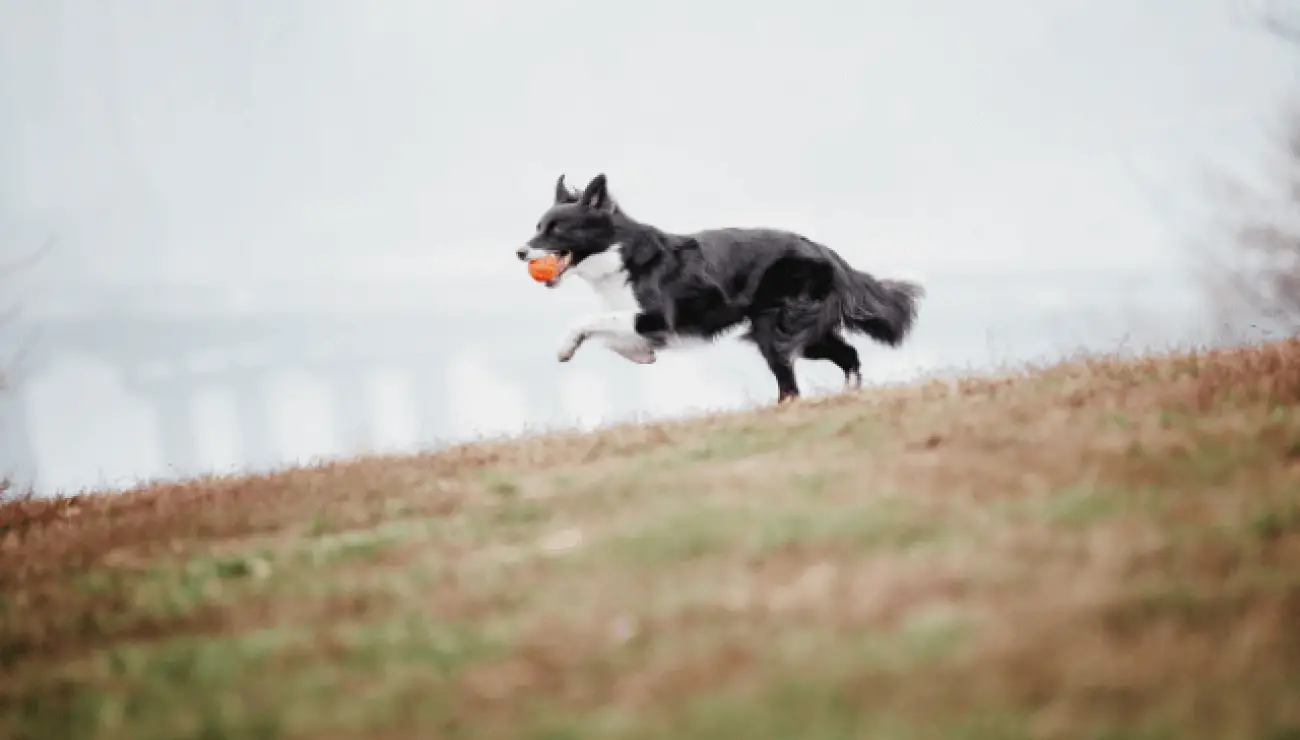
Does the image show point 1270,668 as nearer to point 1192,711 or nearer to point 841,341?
point 1192,711

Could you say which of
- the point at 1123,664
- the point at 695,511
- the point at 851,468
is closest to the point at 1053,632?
the point at 1123,664

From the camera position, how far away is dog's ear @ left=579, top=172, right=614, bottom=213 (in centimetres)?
791

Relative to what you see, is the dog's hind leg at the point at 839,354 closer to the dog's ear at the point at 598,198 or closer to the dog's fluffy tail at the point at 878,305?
the dog's fluffy tail at the point at 878,305

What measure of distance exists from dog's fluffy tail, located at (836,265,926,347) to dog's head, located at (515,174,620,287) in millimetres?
1838

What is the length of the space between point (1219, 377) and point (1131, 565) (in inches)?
132

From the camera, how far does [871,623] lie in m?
2.83

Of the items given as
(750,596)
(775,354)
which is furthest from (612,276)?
(750,596)

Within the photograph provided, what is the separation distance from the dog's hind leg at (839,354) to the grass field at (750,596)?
275cm

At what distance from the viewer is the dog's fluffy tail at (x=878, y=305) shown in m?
8.24

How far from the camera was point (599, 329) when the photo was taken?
25.7 feet

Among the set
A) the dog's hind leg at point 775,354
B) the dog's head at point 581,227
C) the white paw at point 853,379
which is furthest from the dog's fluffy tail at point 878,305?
the dog's head at point 581,227

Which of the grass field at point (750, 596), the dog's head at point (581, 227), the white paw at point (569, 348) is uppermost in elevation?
the dog's head at point (581, 227)

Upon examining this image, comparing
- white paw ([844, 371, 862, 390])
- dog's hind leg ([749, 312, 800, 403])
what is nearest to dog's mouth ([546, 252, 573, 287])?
dog's hind leg ([749, 312, 800, 403])

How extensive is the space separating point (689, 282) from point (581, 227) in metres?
0.91
